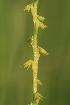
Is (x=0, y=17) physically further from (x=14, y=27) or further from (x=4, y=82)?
(x=4, y=82)

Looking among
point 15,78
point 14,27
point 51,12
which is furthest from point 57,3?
point 15,78

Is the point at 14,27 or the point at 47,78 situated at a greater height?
the point at 14,27

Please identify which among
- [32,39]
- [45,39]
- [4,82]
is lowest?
[32,39]

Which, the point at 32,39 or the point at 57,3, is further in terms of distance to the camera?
the point at 57,3

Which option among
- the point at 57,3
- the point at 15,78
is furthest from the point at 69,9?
the point at 15,78

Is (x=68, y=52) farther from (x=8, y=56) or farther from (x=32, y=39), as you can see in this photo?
(x=32, y=39)

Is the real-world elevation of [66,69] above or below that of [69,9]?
below
